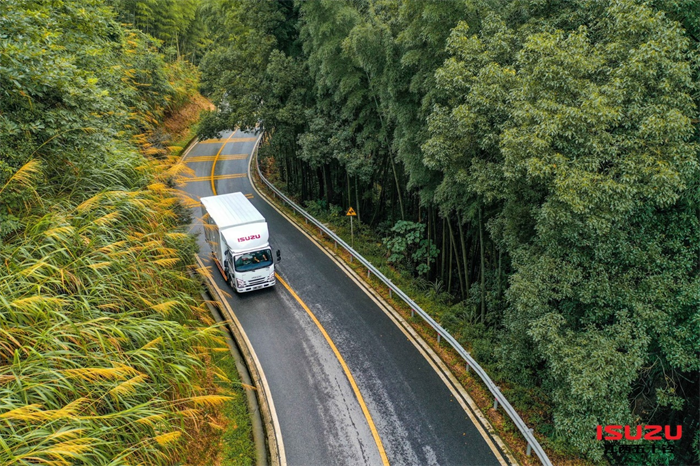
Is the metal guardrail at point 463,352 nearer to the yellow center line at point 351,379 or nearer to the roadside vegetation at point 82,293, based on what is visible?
the yellow center line at point 351,379

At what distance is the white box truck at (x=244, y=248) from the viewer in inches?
595

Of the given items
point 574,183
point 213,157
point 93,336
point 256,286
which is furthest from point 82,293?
point 213,157

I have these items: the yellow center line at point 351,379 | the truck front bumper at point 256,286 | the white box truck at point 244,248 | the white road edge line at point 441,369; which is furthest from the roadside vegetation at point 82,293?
the white road edge line at point 441,369

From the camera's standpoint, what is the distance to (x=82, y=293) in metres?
8.59

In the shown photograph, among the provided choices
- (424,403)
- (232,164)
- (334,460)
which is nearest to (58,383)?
(334,460)

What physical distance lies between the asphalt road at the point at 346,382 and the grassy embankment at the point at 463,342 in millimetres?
619

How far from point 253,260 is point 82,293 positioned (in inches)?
279

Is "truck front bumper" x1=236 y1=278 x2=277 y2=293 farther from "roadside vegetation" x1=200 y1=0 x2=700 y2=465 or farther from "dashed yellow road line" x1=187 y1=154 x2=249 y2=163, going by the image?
Result: "dashed yellow road line" x1=187 y1=154 x2=249 y2=163

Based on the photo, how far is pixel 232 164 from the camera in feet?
110

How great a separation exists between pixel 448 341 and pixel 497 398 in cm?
244

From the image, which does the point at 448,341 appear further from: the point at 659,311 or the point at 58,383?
the point at 58,383

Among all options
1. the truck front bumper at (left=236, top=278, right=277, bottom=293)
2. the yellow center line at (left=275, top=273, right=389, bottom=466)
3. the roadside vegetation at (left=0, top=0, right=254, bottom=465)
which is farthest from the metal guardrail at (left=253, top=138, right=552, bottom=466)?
the roadside vegetation at (left=0, top=0, right=254, bottom=465)

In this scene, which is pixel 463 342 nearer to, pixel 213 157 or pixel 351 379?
pixel 351 379

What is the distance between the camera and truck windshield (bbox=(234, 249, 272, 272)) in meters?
15.2
